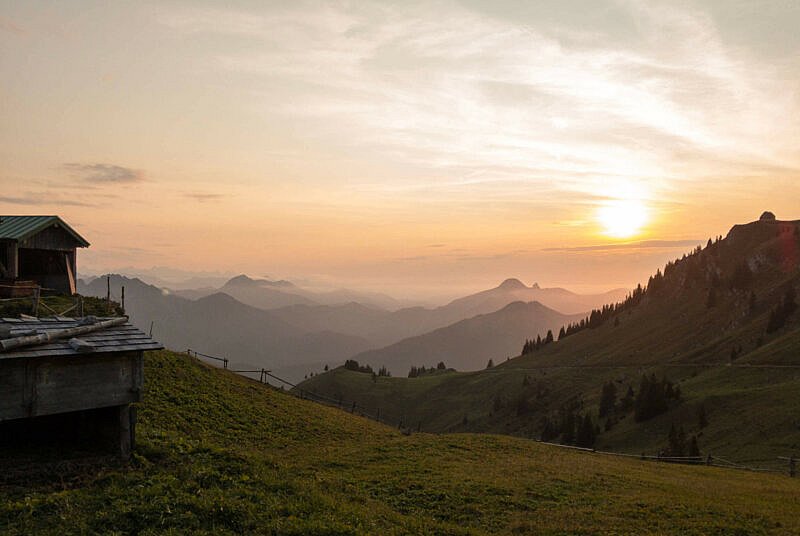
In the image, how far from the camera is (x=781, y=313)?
409 ft

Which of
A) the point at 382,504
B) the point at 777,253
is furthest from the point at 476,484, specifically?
the point at 777,253

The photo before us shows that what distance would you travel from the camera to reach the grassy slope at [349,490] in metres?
17.8

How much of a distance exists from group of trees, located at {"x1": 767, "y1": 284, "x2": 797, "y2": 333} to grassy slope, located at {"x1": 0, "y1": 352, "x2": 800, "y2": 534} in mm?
97559

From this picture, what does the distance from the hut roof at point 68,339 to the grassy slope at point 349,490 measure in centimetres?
469

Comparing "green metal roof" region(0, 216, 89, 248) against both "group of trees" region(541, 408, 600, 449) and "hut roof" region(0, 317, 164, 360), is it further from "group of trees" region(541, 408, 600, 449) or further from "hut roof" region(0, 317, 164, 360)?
"group of trees" region(541, 408, 600, 449)

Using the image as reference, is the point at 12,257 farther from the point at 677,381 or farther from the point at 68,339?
the point at 677,381

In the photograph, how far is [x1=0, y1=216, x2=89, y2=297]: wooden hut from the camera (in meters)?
50.1

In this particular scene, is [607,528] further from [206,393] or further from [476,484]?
[206,393]

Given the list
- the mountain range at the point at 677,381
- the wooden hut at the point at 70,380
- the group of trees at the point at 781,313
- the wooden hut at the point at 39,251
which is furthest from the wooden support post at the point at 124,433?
the group of trees at the point at 781,313

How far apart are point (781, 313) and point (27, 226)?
14768cm

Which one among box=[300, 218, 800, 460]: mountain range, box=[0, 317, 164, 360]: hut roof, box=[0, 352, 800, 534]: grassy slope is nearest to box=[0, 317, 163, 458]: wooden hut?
box=[0, 317, 164, 360]: hut roof

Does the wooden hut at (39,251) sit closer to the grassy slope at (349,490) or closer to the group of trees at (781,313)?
the grassy slope at (349,490)

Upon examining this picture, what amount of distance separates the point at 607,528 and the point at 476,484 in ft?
25.6

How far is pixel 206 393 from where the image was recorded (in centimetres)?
4562
